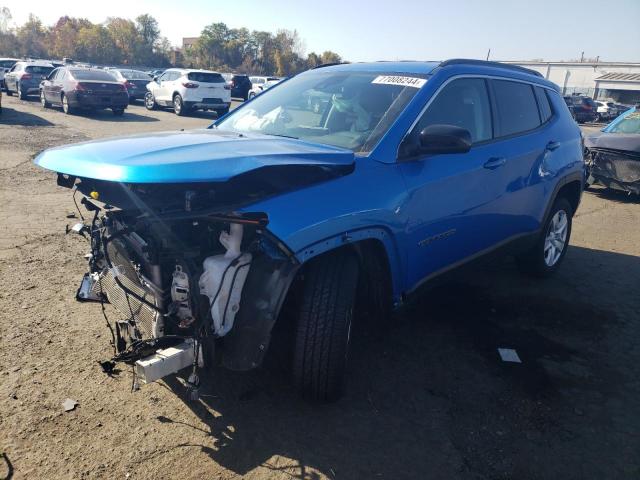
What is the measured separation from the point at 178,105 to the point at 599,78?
193 feet

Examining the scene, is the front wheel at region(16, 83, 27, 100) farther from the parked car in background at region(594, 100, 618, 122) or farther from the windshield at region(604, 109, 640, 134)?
the parked car in background at region(594, 100, 618, 122)

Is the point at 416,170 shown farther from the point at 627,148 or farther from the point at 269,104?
the point at 627,148

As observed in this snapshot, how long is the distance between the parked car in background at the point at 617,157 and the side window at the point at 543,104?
18.2ft

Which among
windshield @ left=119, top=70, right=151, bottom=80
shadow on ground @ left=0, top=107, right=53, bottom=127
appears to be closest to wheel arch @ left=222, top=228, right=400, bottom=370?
shadow on ground @ left=0, top=107, right=53, bottom=127

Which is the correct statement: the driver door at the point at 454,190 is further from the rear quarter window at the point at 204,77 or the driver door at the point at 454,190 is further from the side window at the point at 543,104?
the rear quarter window at the point at 204,77

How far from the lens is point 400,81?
3.51 meters

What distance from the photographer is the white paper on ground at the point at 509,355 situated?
366cm

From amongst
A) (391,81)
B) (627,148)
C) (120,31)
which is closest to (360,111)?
(391,81)

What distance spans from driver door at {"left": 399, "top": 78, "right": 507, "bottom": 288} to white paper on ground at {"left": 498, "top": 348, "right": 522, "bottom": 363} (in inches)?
29.6

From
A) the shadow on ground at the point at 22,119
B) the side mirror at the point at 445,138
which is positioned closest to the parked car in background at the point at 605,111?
the shadow on ground at the point at 22,119

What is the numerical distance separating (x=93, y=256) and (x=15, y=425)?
3.25 feet

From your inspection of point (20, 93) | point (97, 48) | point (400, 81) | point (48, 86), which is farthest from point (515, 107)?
point (97, 48)

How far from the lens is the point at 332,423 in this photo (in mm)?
2844

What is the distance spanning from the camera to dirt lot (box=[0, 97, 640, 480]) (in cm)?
255
